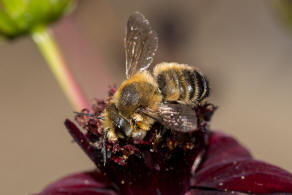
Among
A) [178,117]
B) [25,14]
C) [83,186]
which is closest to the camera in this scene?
[178,117]

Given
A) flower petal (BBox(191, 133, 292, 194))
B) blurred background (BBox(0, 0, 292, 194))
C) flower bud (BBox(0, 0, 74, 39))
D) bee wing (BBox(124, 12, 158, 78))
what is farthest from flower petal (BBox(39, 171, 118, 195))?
blurred background (BBox(0, 0, 292, 194))

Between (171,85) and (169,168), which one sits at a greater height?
(171,85)

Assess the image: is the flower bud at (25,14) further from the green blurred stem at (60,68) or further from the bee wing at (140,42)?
the bee wing at (140,42)

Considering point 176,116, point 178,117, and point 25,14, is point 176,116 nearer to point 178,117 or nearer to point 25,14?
point 178,117

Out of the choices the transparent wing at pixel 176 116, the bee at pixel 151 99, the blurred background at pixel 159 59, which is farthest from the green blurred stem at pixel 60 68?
the blurred background at pixel 159 59

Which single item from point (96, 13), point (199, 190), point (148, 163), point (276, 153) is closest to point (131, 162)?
point (148, 163)

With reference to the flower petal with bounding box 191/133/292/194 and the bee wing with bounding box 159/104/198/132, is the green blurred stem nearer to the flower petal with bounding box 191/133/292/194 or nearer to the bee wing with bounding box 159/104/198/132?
the flower petal with bounding box 191/133/292/194

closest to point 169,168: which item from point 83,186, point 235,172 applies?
point 235,172
